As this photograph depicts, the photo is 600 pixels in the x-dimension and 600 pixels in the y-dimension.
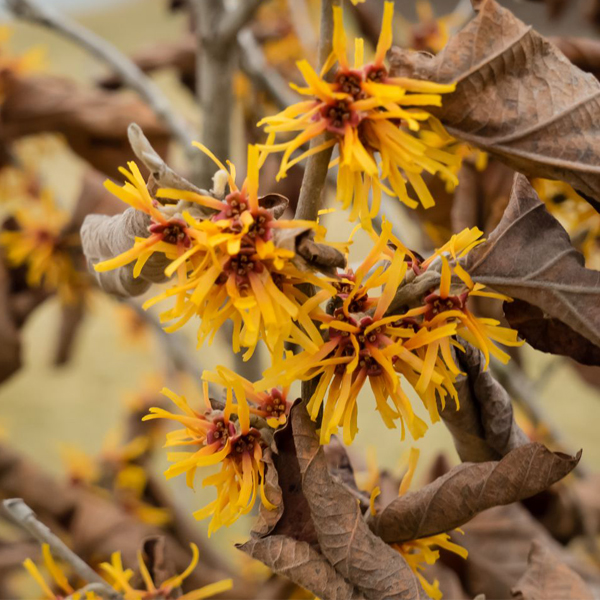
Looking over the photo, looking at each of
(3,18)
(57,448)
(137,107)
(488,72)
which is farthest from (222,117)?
(3,18)

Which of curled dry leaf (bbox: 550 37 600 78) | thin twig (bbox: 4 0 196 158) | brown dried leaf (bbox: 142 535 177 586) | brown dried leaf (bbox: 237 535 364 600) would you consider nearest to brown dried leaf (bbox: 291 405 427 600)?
brown dried leaf (bbox: 237 535 364 600)

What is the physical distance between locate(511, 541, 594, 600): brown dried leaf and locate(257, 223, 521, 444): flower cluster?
0.41 ft

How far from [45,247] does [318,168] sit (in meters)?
0.50

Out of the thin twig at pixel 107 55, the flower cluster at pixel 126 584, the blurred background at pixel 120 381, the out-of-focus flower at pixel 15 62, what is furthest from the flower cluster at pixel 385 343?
the blurred background at pixel 120 381

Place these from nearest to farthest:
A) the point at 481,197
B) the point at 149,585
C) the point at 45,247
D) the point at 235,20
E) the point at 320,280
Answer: the point at 320,280 < the point at 149,585 < the point at 481,197 < the point at 235,20 < the point at 45,247

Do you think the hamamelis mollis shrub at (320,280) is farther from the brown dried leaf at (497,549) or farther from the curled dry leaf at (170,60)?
the curled dry leaf at (170,60)

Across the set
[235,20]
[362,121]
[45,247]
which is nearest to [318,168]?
[362,121]

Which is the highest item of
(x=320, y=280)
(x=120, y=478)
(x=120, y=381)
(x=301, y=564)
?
(x=320, y=280)

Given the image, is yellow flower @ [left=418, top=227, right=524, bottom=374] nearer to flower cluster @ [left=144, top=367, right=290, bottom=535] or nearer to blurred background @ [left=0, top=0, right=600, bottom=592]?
flower cluster @ [left=144, top=367, right=290, bottom=535]

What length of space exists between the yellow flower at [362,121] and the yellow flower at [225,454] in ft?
0.25

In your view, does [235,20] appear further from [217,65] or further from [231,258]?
[231,258]

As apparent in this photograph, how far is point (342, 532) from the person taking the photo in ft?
0.83

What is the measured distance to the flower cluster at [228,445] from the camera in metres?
0.24

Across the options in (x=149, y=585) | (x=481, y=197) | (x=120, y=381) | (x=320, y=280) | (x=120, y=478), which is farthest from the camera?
(x=120, y=381)
